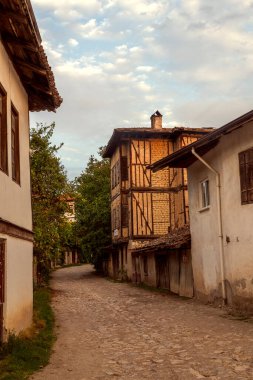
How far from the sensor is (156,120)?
31.0 metres

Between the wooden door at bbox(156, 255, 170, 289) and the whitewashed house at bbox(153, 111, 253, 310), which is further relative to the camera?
the wooden door at bbox(156, 255, 170, 289)

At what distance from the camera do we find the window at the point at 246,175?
488 inches

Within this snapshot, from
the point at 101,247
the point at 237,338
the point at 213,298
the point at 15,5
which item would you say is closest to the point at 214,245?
the point at 213,298

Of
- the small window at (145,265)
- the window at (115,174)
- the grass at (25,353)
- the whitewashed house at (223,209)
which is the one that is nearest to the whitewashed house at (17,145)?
the grass at (25,353)

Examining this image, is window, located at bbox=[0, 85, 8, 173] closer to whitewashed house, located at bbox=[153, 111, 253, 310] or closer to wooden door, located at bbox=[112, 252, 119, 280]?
whitewashed house, located at bbox=[153, 111, 253, 310]

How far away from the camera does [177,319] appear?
12.6m

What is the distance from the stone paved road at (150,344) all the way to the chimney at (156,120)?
16.9 m

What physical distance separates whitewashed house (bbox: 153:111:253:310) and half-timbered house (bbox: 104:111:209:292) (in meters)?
11.1

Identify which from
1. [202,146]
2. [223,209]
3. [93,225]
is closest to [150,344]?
[223,209]

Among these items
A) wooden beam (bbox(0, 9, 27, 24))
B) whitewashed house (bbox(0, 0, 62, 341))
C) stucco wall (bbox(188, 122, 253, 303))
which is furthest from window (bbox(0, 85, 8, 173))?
stucco wall (bbox(188, 122, 253, 303))

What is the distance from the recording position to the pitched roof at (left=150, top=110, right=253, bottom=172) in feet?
38.5

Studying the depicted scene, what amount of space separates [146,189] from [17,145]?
18883mm

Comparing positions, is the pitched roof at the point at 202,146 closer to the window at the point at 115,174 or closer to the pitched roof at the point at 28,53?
the pitched roof at the point at 28,53

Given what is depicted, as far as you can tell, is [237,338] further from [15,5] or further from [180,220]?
[180,220]
